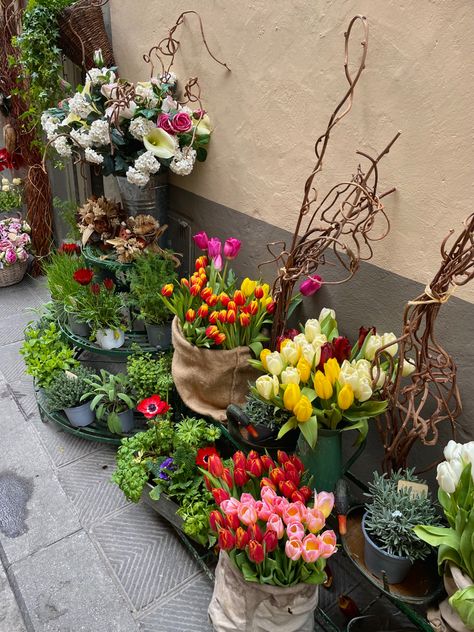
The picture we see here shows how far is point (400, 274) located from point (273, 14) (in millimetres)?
1202

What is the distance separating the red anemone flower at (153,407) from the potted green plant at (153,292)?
424 mm

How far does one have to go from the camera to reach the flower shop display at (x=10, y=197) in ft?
15.8

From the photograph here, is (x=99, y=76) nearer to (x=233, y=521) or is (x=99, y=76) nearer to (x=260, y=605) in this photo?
(x=233, y=521)

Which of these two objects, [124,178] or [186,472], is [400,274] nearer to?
[186,472]

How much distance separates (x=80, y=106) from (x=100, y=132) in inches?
8.6

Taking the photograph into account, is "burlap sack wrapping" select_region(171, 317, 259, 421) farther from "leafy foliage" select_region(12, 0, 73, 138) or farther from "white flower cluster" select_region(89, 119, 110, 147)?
"leafy foliage" select_region(12, 0, 73, 138)

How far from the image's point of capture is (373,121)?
1623 millimetres

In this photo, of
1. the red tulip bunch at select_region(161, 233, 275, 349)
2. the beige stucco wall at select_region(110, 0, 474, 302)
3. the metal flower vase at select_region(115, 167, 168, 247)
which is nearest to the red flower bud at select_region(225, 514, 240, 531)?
the red tulip bunch at select_region(161, 233, 275, 349)

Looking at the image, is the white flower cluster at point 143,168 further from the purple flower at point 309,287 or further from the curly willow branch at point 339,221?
the purple flower at point 309,287

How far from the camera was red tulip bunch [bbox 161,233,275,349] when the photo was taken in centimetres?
196

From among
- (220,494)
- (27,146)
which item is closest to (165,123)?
(220,494)

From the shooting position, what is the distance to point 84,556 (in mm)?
2049

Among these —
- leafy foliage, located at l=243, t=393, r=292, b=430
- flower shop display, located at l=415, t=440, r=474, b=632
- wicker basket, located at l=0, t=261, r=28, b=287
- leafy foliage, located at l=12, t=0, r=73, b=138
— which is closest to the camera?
flower shop display, located at l=415, t=440, r=474, b=632

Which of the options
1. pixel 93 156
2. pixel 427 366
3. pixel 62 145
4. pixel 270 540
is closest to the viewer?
pixel 270 540
